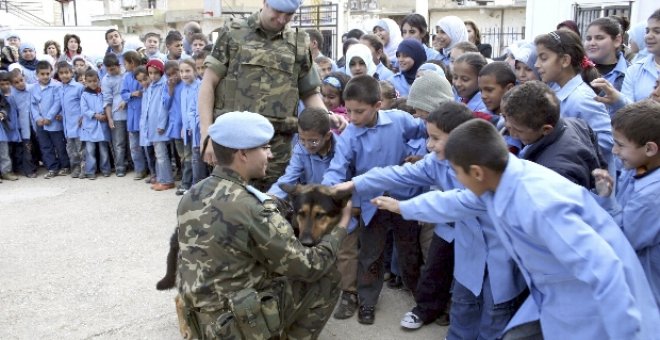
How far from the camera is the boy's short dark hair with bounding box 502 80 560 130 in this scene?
2.97 meters

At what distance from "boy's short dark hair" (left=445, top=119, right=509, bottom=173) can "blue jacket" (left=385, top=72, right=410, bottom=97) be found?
11.4ft

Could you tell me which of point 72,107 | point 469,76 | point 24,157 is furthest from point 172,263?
point 24,157

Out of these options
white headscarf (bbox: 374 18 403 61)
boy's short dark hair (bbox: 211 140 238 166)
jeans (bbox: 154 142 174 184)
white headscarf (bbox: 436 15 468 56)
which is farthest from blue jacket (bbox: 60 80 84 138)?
boy's short dark hair (bbox: 211 140 238 166)

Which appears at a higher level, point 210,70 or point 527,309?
point 210,70

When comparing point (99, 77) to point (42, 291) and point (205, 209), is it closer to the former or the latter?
point (42, 291)

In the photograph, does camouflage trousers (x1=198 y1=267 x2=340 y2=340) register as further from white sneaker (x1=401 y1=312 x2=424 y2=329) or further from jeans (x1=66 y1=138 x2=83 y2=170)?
jeans (x1=66 y1=138 x2=83 y2=170)

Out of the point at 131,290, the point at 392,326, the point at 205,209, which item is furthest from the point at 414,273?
the point at 131,290

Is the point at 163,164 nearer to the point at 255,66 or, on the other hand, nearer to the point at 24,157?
the point at 24,157

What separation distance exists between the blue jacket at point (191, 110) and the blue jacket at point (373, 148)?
3.87 metres

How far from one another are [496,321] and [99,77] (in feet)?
25.5

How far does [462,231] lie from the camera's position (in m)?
3.47

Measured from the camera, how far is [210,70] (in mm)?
4168

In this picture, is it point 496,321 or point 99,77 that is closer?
point 496,321

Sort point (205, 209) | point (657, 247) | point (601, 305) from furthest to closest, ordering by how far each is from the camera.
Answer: point (205, 209)
point (657, 247)
point (601, 305)
